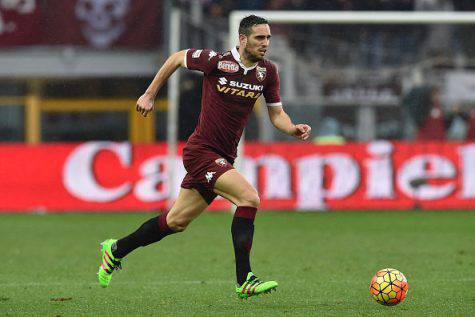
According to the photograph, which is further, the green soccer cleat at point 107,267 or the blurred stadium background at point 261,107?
the blurred stadium background at point 261,107

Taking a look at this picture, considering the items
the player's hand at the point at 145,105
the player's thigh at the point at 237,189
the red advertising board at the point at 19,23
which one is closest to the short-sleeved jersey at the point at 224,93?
the player's thigh at the point at 237,189

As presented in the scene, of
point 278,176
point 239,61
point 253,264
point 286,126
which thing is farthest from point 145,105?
point 278,176

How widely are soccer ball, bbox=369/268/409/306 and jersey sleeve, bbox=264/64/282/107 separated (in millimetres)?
1630

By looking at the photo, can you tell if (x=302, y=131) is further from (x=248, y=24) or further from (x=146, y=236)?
(x=146, y=236)

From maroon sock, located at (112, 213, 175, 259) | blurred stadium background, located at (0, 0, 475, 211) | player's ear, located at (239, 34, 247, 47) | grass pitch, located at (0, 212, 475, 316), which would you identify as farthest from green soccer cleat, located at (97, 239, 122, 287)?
Result: blurred stadium background, located at (0, 0, 475, 211)

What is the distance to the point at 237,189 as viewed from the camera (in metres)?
7.71

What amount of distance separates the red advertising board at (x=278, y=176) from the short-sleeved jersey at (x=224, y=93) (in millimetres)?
9751

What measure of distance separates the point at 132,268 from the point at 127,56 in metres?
13.8

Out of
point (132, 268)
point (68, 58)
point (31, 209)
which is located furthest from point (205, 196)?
point (68, 58)

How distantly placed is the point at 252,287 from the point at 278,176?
34.3 feet

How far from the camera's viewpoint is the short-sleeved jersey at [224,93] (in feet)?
25.8

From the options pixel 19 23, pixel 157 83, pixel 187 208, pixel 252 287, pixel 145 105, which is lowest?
pixel 252 287

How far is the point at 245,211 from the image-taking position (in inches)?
304

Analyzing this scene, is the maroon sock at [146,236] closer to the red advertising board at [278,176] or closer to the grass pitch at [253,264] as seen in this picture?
the grass pitch at [253,264]
